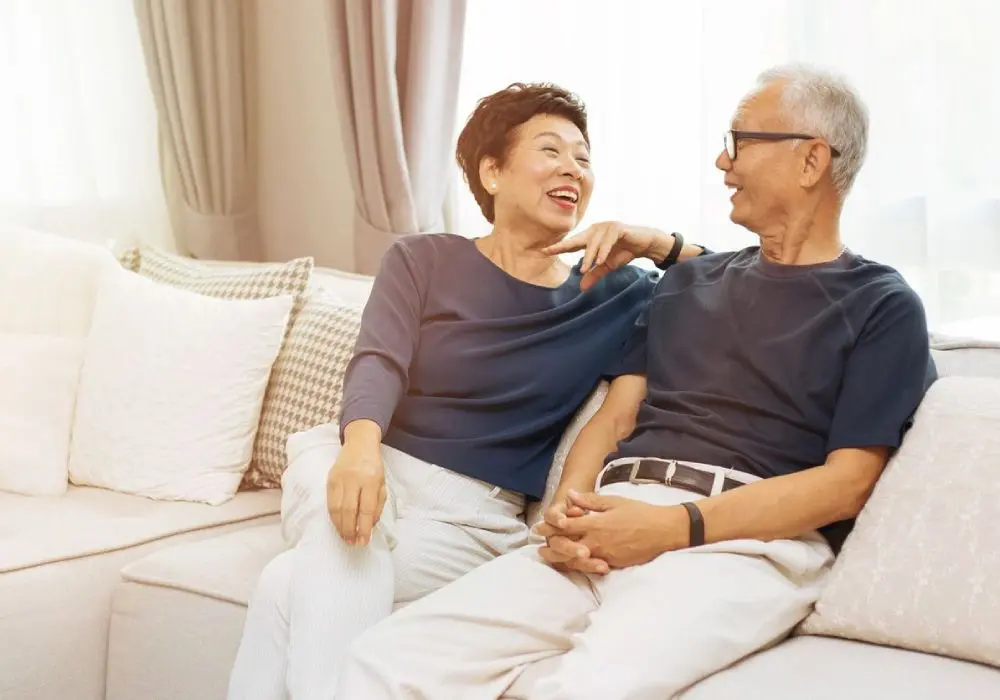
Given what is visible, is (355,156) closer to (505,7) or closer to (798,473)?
(505,7)

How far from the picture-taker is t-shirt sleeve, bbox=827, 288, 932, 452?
63.1 inches

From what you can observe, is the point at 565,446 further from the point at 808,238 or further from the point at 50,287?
the point at 50,287

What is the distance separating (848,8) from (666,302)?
0.99 m

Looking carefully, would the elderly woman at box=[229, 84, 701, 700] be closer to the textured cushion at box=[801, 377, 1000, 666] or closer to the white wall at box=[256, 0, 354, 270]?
the textured cushion at box=[801, 377, 1000, 666]

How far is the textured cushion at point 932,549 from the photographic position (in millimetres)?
1448

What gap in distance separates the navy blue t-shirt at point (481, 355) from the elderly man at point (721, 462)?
0.30 feet

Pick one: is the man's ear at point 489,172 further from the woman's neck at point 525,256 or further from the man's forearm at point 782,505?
the man's forearm at point 782,505

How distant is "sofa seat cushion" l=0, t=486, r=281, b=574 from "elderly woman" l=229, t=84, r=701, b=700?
0.41 meters

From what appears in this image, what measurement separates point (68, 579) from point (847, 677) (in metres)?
1.32

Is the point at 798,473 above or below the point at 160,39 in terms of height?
below

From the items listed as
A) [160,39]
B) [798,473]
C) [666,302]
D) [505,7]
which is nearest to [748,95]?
[666,302]

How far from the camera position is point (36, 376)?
2.51 meters

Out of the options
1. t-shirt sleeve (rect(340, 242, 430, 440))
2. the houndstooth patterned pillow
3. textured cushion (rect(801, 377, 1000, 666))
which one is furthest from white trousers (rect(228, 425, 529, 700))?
textured cushion (rect(801, 377, 1000, 666))

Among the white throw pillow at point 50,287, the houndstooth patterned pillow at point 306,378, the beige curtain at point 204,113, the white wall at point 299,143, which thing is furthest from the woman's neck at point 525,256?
the beige curtain at point 204,113
